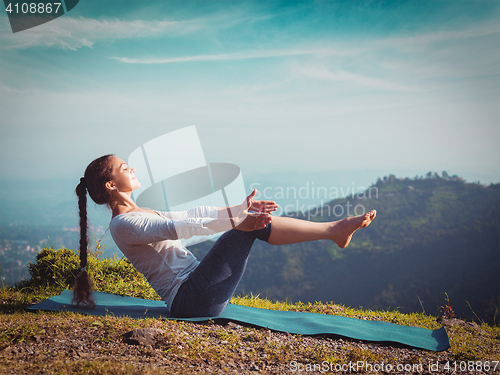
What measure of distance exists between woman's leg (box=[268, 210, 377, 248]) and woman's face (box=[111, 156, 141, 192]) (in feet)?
4.00

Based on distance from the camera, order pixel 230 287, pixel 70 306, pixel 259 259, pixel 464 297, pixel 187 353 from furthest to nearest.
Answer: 1. pixel 259 259
2. pixel 464 297
3. pixel 70 306
4. pixel 230 287
5. pixel 187 353

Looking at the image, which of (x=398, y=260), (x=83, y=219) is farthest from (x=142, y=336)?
(x=398, y=260)

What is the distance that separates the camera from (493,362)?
238cm

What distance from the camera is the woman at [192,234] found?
227cm

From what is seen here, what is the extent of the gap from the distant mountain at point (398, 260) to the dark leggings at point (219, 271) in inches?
398

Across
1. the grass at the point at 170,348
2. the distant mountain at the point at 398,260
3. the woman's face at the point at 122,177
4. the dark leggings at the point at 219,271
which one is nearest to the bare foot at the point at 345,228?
the dark leggings at the point at 219,271

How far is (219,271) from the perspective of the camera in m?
2.49

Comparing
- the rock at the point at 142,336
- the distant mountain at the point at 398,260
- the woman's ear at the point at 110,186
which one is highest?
the woman's ear at the point at 110,186

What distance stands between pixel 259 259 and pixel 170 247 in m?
11.6

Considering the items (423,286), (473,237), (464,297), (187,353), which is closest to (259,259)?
(423,286)

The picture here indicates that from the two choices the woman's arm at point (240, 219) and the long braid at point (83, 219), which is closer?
the woman's arm at point (240, 219)

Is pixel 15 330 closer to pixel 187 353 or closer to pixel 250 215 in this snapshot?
pixel 187 353

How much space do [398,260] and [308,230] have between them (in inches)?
553

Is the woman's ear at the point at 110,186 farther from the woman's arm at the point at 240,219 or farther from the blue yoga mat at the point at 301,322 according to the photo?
the blue yoga mat at the point at 301,322
